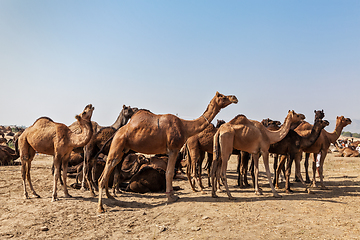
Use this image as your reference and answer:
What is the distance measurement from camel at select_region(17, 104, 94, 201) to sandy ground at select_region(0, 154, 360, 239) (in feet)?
3.65

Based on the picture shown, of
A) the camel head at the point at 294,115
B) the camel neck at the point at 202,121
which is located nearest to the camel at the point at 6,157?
the camel neck at the point at 202,121

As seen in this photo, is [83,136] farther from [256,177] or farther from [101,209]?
[256,177]

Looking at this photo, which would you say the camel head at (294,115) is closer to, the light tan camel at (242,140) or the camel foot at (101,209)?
the light tan camel at (242,140)

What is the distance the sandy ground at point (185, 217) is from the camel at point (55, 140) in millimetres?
1111

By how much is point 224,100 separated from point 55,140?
575cm

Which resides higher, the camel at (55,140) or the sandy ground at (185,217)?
the camel at (55,140)

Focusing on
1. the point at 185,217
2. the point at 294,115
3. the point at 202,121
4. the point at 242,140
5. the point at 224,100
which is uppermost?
the point at 224,100

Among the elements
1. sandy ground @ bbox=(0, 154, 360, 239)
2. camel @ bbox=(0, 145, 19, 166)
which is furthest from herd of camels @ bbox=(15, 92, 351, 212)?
camel @ bbox=(0, 145, 19, 166)

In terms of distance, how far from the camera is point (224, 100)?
372 inches

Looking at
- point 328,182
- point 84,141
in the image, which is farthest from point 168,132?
point 328,182

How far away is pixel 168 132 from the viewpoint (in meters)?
8.77

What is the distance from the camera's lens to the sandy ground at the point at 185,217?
609cm

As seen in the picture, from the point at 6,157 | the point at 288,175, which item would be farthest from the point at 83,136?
the point at 6,157

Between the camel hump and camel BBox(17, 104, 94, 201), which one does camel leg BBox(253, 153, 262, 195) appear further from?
camel BBox(17, 104, 94, 201)
